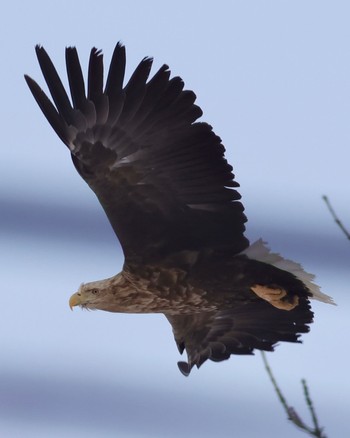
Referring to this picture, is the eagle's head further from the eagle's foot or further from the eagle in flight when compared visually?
the eagle's foot

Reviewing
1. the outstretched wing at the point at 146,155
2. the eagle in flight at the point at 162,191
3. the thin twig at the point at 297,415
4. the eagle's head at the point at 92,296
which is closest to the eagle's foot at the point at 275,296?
the eagle in flight at the point at 162,191

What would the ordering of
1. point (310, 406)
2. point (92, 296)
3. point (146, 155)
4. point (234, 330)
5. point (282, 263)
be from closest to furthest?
point (310, 406)
point (146, 155)
point (282, 263)
point (92, 296)
point (234, 330)

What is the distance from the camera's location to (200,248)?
221 inches

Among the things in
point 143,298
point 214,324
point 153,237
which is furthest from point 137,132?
point 214,324

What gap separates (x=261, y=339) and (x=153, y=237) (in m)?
1.14

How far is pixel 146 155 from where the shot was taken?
17.9 feet

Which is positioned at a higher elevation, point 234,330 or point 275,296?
point 275,296

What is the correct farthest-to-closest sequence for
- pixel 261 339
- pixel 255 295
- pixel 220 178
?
pixel 261 339 → pixel 255 295 → pixel 220 178

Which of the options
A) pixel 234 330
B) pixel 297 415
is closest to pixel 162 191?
pixel 234 330

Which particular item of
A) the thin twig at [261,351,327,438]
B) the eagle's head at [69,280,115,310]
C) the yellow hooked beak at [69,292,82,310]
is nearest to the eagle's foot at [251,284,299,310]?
the eagle's head at [69,280,115,310]

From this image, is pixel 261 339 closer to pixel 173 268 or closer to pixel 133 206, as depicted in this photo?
pixel 173 268

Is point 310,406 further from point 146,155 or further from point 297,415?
point 146,155

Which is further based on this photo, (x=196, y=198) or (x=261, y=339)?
(x=261, y=339)

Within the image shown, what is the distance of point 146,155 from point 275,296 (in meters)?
1.09
